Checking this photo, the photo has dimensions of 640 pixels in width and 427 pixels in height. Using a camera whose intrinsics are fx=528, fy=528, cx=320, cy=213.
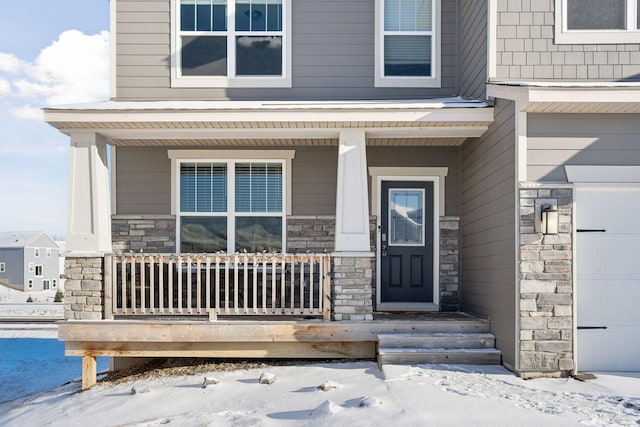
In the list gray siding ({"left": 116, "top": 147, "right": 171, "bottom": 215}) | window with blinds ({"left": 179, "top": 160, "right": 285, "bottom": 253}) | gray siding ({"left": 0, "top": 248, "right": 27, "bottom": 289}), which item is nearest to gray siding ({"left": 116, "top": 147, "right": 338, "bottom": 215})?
gray siding ({"left": 116, "top": 147, "right": 171, "bottom": 215})

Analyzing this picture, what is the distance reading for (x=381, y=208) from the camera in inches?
284

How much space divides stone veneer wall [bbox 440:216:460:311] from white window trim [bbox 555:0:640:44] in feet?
8.56

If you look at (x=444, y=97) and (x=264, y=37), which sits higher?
(x=264, y=37)

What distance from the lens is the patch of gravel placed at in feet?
18.7

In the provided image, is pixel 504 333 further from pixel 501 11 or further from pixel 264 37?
pixel 264 37

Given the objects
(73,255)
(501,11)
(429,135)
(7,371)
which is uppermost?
(501,11)

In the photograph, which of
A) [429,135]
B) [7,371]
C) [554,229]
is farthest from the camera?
[7,371]

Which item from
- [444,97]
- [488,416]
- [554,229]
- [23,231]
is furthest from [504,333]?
[23,231]

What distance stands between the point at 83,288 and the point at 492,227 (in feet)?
14.9

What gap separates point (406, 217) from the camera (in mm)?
7250

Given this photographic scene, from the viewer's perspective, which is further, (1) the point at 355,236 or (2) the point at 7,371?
(2) the point at 7,371

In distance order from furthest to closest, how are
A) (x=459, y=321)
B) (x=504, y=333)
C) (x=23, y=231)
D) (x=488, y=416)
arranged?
(x=23, y=231) → (x=459, y=321) → (x=504, y=333) → (x=488, y=416)

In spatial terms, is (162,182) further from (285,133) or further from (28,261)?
(28,261)

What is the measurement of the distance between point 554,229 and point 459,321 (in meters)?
1.47
